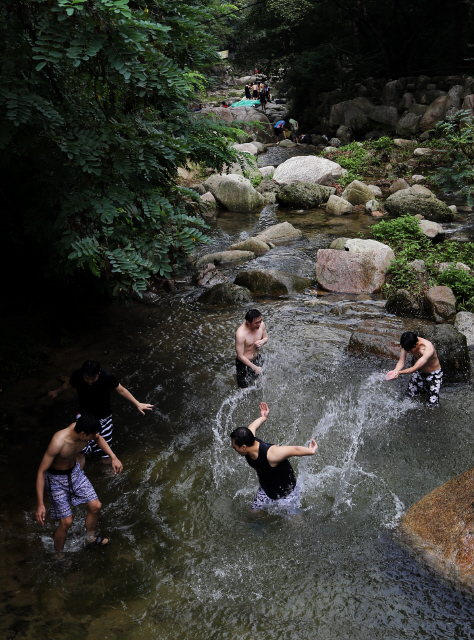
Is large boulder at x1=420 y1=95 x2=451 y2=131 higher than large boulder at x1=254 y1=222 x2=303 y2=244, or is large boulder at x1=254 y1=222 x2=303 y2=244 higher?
large boulder at x1=420 y1=95 x2=451 y2=131

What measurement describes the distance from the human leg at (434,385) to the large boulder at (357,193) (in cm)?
1181

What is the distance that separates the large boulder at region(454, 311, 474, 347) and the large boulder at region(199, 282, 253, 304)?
4.36 metres

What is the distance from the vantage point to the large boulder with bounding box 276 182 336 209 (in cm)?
1828

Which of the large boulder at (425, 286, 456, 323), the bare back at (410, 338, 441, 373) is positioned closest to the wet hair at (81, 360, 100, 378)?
the bare back at (410, 338, 441, 373)

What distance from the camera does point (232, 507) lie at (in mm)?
5746

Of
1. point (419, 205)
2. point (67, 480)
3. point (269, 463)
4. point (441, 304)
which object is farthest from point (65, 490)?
point (419, 205)

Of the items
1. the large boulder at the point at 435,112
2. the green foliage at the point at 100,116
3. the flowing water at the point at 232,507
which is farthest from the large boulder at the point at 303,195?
the green foliage at the point at 100,116

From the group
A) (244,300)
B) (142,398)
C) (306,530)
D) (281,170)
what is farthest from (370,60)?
(306,530)

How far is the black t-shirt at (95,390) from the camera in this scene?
5.99m

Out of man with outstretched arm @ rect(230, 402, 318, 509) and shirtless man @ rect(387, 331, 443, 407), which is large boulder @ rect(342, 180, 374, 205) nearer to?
shirtless man @ rect(387, 331, 443, 407)

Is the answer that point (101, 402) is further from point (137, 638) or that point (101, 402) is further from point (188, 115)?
point (188, 115)

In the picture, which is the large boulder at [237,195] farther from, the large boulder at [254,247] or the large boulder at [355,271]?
the large boulder at [355,271]

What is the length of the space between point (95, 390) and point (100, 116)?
312 cm

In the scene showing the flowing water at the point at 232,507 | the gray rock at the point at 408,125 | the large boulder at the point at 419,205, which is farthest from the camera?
the gray rock at the point at 408,125
